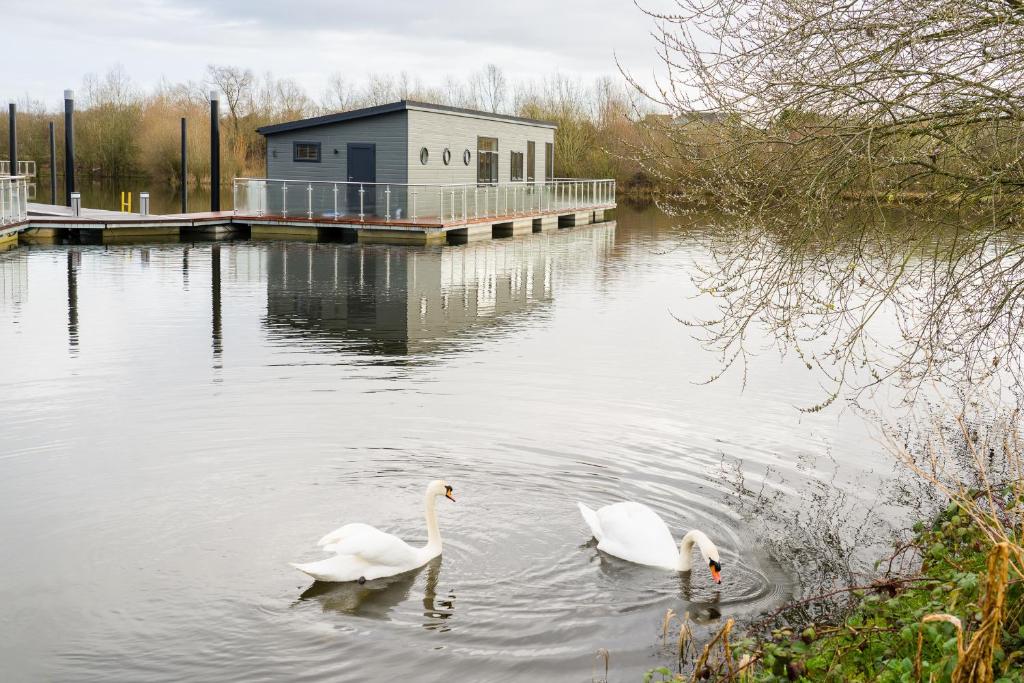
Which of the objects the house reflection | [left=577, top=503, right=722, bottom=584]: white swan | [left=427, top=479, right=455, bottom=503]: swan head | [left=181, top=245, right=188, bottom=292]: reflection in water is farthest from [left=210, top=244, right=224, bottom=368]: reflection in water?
[left=577, top=503, right=722, bottom=584]: white swan

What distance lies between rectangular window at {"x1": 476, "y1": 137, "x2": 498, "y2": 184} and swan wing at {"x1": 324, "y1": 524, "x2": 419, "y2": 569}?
1244 inches

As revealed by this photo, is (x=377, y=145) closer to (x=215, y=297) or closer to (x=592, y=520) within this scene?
(x=215, y=297)

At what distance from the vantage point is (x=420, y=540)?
808 centimetres

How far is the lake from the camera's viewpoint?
6.48 meters

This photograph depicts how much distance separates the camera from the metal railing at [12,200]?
28.0 m

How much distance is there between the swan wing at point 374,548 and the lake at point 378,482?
17 cm

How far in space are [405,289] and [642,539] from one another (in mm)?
14455

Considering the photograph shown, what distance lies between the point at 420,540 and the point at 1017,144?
4.80m

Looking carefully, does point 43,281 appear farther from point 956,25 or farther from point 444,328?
point 956,25

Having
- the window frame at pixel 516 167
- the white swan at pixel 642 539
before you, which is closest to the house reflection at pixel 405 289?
the white swan at pixel 642 539

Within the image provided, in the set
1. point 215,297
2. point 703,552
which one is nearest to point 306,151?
point 215,297

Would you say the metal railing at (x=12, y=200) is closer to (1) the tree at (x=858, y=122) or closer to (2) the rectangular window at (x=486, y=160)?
(2) the rectangular window at (x=486, y=160)

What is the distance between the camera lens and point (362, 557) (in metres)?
7.29

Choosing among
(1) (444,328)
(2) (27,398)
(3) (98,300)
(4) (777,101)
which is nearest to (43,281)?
(3) (98,300)
